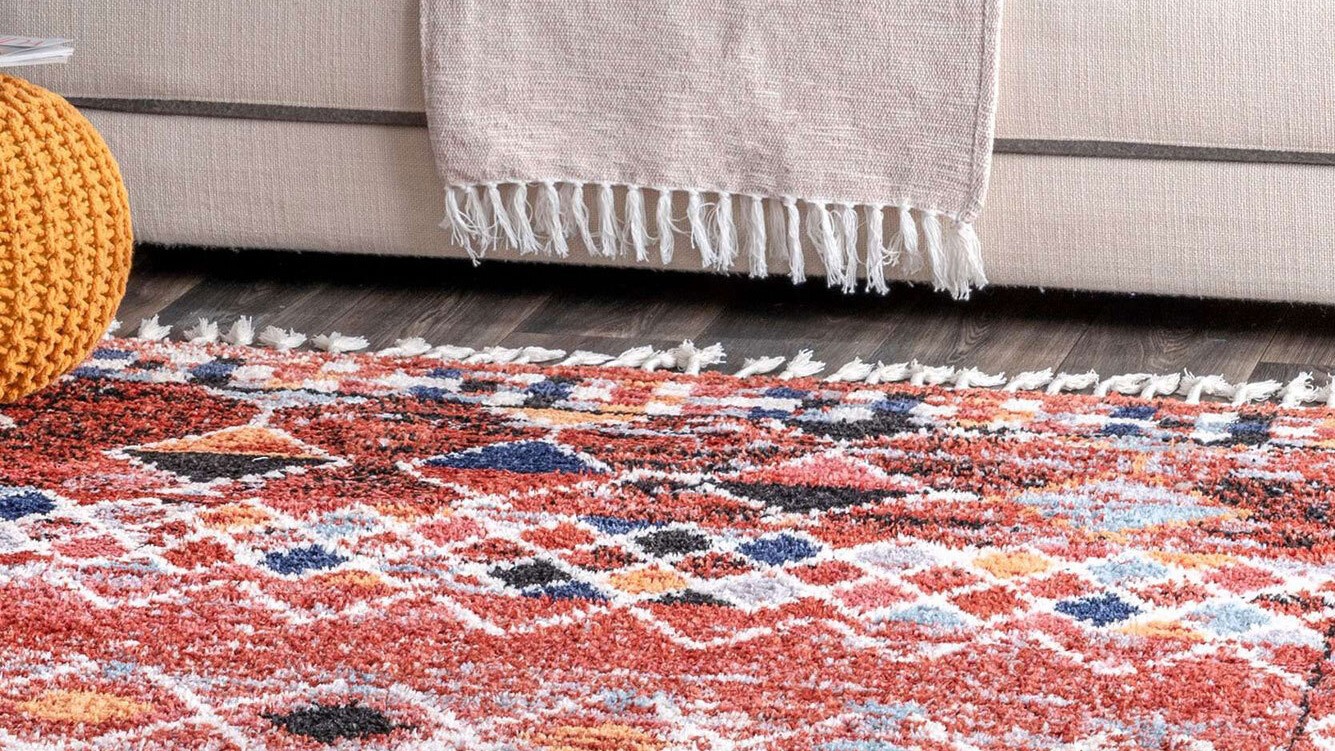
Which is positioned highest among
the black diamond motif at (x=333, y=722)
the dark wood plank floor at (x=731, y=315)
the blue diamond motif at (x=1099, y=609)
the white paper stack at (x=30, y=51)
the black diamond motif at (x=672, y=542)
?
the white paper stack at (x=30, y=51)

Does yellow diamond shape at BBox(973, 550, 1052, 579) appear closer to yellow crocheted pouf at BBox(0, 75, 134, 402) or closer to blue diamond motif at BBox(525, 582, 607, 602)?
blue diamond motif at BBox(525, 582, 607, 602)

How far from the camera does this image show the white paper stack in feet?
5.16

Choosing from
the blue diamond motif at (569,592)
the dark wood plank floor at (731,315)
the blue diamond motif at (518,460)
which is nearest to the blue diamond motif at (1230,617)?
the blue diamond motif at (569,592)

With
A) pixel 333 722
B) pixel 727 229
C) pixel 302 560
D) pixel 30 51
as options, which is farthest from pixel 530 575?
pixel 727 229

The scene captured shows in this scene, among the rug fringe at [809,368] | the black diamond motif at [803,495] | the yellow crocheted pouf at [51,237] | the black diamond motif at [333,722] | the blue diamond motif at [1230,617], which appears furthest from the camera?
the rug fringe at [809,368]

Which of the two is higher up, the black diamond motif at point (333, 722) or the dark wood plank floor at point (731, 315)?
the black diamond motif at point (333, 722)

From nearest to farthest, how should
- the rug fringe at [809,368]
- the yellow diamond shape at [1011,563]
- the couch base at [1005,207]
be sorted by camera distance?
the yellow diamond shape at [1011,563]
the rug fringe at [809,368]
the couch base at [1005,207]

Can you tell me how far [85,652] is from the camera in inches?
44.1

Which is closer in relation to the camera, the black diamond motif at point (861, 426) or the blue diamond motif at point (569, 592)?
the blue diamond motif at point (569, 592)

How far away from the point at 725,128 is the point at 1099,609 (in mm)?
911

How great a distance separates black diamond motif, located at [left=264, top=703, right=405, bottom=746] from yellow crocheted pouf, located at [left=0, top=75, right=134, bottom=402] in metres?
0.67

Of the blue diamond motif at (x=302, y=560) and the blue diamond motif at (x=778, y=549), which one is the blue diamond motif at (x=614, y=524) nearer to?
the blue diamond motif at (x=778, y=549)

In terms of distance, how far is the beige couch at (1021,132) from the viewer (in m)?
1.88

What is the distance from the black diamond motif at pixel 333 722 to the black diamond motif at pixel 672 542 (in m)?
0.33
